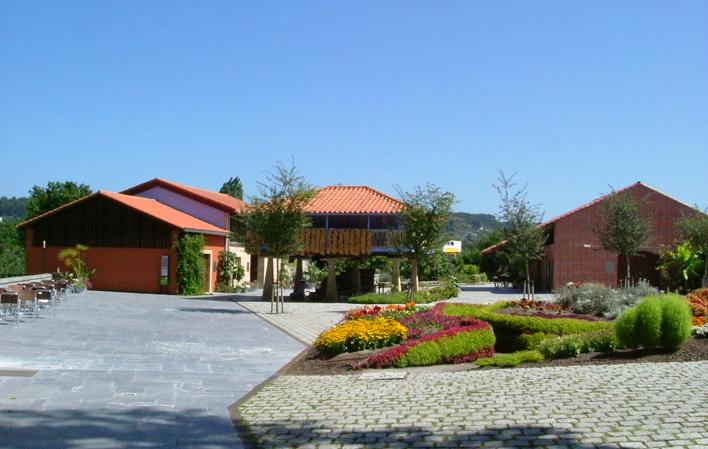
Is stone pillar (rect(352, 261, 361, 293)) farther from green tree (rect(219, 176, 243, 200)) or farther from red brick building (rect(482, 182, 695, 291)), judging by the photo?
green tree (rect(219, 176, 243, 200))

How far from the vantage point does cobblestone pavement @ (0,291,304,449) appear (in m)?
8.01

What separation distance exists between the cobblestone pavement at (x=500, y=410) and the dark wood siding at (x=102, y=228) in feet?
91.5

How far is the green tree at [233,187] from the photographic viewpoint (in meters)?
83.1

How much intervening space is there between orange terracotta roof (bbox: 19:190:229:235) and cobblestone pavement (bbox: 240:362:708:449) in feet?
91.8

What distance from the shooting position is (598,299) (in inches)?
768

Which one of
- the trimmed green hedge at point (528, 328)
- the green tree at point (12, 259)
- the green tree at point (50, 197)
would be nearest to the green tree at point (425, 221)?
the trimmed green hedge at point (528, 328)

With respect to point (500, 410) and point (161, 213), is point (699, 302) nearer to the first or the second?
point (500, 410)

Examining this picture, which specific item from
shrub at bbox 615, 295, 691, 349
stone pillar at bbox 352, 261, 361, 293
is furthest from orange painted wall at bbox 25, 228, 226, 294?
shrub at bbox 615, 295, 691, 349

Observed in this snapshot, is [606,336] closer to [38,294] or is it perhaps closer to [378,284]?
[38,294]

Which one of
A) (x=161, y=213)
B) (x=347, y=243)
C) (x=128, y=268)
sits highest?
(x=161, y=213)

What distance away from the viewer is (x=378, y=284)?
40500mm

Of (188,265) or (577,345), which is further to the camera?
(188,265)

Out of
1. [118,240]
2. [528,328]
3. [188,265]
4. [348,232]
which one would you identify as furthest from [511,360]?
[118,240]

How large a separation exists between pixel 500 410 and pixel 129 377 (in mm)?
6069
